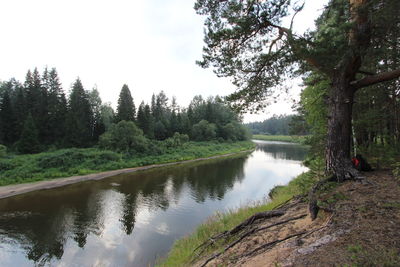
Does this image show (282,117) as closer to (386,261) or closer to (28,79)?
(28,79)

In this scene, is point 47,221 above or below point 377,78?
below

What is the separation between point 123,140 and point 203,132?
24.9 meters

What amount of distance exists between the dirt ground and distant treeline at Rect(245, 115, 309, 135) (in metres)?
7.64

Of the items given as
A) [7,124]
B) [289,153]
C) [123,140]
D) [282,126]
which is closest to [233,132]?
[289,153]

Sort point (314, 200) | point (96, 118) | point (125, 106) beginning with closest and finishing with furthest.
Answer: point (314, 200)
point (125, 106)
point (96, 118)

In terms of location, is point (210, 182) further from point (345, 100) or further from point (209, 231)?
point (345, 100)

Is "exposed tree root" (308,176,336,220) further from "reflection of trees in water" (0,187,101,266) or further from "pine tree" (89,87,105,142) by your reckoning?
"pine tree" (89,87,105,142)

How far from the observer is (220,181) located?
65.0 ft

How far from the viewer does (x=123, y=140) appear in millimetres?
30016

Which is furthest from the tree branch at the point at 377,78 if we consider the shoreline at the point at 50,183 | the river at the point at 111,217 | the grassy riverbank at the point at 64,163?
the grassy riverbank at the point at 64,163

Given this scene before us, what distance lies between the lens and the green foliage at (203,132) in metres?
49.7

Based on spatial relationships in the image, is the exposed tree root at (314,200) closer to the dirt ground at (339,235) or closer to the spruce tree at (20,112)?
the dirt ground at (339,235)

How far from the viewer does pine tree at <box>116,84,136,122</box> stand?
1433 inches

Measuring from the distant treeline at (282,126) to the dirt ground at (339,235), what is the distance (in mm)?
7637
